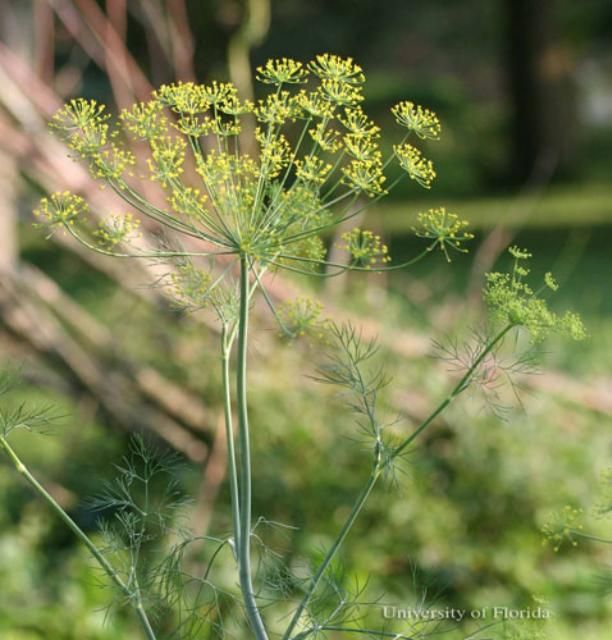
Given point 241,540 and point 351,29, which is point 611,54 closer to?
point 351,29

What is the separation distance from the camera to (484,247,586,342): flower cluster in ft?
2.96

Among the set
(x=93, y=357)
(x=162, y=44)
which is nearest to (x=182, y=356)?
(x=93, y=357)

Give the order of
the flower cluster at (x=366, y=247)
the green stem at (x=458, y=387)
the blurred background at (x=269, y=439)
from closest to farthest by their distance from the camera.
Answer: the green stem at (x=458, y=387), the flower cluster at (x=366, y=247), the blurred background at (x=269, y=439)

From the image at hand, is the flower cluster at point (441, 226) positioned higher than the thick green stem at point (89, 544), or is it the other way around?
the flower cluster at point (441, 226)

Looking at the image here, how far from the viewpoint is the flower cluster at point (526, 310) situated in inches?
35.5

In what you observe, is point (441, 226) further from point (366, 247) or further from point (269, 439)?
point (269, 439)

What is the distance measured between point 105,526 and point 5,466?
12.9 ft

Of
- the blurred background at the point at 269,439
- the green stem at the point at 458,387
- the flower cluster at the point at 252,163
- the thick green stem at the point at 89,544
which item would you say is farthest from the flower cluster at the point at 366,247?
the blurred background at the point at 269,439

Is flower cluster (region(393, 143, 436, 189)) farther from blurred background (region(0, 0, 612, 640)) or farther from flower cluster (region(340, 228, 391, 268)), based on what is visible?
blurred background (region(0, 0, 612, 640))

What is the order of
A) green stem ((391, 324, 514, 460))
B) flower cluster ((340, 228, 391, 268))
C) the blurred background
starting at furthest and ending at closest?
the blurred background < flower cluster ((340, 228, 391, 268)) < green stem ((391, 324, 514, 460))

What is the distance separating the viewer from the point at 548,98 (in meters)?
20.0

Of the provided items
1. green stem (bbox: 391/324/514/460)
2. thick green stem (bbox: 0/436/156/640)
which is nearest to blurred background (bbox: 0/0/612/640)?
thick green stem (bbox: 0/436/156/640)

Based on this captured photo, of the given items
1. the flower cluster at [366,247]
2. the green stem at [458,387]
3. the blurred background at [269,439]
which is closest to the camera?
the green stem at [458,387]

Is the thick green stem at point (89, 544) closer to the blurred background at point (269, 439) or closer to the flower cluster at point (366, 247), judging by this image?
the flower cluster at point (366, 247)
